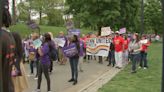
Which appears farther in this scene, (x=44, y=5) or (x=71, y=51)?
(x=44, y=5)

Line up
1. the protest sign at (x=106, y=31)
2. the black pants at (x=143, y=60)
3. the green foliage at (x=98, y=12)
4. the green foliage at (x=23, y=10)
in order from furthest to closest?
the green foliage at (x=23, y=10) → the green foliage at (x=98, y=12) → the protest sign at (x=106, y=31) → the black pants at (x=143, y=60)

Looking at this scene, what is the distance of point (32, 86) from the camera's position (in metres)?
14.8

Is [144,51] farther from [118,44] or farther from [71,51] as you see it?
[71,51]

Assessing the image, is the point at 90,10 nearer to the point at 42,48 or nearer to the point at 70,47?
the point at 70,47

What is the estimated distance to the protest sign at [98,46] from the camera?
1011 inches

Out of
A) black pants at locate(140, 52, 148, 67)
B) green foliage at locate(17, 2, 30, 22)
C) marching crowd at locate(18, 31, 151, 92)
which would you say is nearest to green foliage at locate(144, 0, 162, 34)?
green foliage at locate(17, 2, 30, 22)

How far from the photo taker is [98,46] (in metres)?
26.7

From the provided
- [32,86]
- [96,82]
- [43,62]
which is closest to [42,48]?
[43,62]

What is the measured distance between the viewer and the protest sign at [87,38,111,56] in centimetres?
2567

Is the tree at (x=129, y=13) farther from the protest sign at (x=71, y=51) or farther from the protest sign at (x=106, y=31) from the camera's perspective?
the protest sign at (x=71, y=51)

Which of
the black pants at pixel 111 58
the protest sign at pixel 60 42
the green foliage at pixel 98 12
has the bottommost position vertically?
the black pants at pixel 111 58

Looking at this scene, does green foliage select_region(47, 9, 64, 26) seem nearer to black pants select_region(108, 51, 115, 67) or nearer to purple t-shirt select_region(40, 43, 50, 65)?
black pants select_region(108, 51, 115, 67)

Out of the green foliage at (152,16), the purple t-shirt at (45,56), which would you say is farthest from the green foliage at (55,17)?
the purple t-shirt at (45,56)


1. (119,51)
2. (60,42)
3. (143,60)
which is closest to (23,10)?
(60,42)
